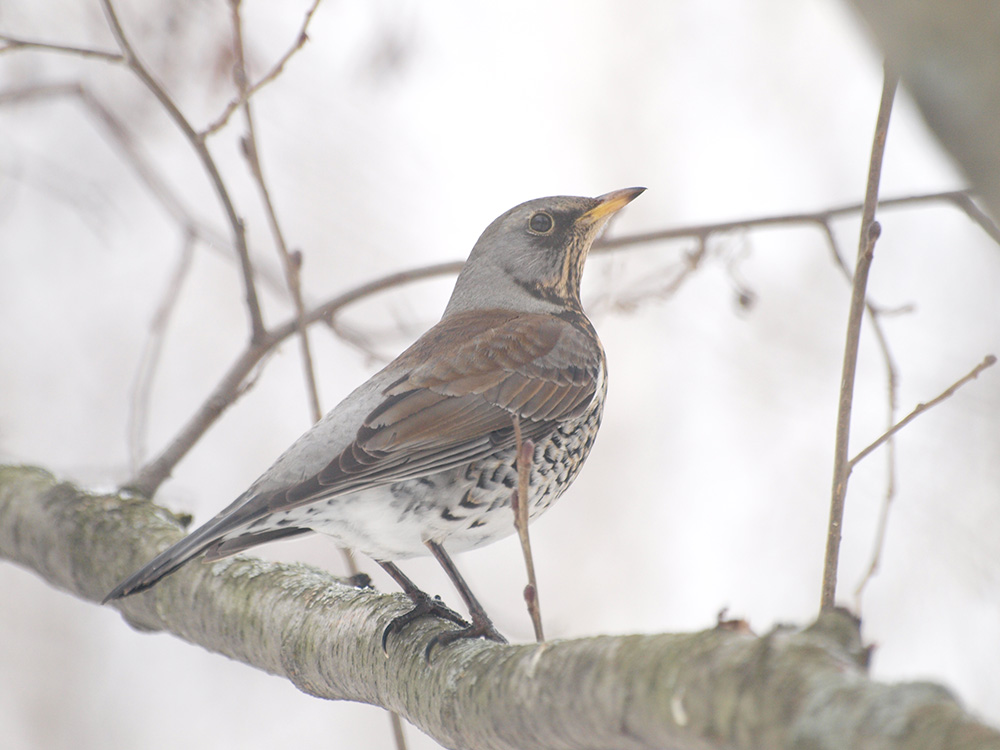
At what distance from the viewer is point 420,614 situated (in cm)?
215

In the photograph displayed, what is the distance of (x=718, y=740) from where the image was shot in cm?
109

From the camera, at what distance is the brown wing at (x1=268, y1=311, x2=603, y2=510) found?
2383 millimetres

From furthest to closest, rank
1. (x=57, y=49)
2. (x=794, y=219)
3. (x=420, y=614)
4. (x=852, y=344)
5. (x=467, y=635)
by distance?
(x=794, y=219), (x=57, y=49), (x=420, y=614), (x=467, y=635), (x=852, y=344)

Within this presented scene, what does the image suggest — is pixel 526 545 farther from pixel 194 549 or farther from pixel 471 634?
pixel 194 549

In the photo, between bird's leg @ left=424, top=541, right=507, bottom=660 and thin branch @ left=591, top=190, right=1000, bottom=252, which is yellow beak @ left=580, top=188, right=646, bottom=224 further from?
bird's leg @ left=424, top=541, right=507, bottom=660

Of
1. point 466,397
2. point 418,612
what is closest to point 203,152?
point 466,397

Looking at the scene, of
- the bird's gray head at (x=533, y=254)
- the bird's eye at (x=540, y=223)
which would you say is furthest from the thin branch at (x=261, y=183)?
the bird's eye at (x=540, y=223)

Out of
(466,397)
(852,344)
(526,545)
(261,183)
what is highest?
(261,183)

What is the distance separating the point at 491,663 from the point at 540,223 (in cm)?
216

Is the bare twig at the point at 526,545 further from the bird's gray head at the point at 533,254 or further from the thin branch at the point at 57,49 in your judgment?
the bird's gray head at the point at 533,254

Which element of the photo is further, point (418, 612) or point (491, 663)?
point (418, 612)

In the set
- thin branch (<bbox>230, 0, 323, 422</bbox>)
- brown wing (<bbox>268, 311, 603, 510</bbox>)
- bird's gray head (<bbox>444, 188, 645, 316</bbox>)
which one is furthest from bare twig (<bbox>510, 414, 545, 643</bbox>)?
bird's gray head (<bbox>444, 188, 645, 316</bbox>)

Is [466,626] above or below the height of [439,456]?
below

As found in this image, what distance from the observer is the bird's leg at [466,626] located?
77.2 inches
